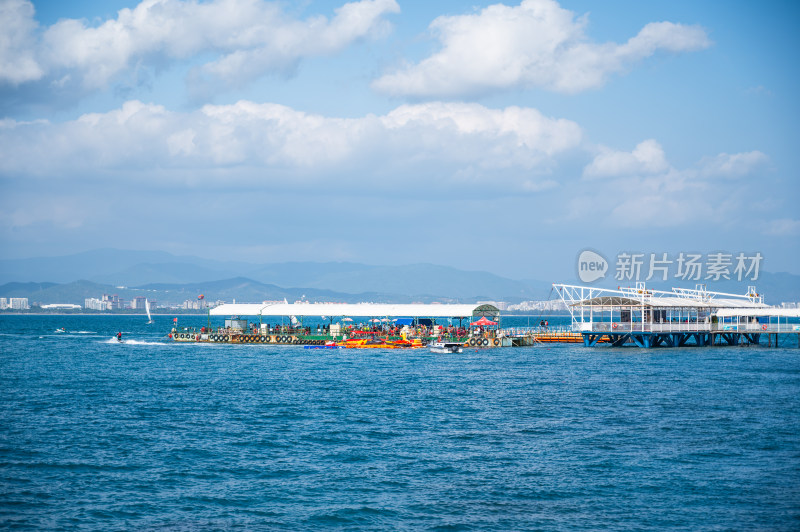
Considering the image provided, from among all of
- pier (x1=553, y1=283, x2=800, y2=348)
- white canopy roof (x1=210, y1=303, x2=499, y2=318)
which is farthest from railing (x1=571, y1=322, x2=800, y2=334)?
white canopy roof (x1=210, y1=303, x2=499, y2=318)

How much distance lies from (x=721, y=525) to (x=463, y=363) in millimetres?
53822

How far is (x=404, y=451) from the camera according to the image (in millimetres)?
36000

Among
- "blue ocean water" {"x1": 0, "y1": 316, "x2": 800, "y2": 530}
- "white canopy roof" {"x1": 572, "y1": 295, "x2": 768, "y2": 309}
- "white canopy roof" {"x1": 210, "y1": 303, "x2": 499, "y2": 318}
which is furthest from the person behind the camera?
"white canopy roof" {"x1": 210, "y1": 303, "x2": 499, "y2": 318}

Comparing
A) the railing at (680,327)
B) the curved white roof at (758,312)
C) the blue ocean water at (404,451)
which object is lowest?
the blue ocean water at (404,451)

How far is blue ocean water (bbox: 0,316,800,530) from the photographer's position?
2692 cm

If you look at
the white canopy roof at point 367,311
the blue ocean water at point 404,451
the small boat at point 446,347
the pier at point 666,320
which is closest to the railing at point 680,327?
the pier at point 666,320

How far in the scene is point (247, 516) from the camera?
2670cm

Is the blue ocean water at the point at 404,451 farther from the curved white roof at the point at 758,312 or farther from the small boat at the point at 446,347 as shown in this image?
the curved white roof at the point at 758,312

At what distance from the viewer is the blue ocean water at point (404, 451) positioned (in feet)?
88.3

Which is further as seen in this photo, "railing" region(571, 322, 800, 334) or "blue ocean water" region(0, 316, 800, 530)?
"railing" region(571, 322, 800, 334)

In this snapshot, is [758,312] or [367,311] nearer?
[758,312]

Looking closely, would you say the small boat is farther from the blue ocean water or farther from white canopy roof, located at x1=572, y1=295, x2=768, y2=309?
the blue ocean water

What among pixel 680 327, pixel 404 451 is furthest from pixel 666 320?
pixel 404 451

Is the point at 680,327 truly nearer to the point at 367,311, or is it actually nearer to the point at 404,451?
the point at 367,311
